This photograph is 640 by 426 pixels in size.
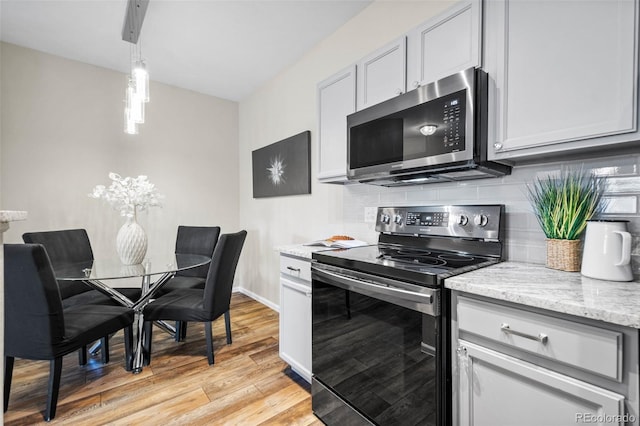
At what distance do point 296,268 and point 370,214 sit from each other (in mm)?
693

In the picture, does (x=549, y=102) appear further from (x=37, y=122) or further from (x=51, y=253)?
(x=37, y=122)

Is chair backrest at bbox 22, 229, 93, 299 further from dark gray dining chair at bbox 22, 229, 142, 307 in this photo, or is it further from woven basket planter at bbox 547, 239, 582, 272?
woven basket planter at bbox 547, 239, 582, 272

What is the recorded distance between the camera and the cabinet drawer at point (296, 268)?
1.87 meters

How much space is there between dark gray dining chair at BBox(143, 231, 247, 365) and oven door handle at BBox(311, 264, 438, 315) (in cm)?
82

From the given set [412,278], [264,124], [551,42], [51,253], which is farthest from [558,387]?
[264,124]

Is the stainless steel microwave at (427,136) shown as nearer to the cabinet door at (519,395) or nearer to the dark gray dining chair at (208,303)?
the cabinet door at (519,395)

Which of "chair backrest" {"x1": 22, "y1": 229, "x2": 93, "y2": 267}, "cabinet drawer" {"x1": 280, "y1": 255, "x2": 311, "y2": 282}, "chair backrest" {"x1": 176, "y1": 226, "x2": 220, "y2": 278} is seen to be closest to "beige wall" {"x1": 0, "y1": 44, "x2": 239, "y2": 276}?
"chair backrest" {"x1": 22, "y1": 229, "x2": 93, "y2": 267}

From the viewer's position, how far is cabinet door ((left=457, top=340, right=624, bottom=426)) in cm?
82

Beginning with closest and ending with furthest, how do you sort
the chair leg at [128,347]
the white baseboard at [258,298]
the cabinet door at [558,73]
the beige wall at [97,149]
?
the cabinet door at [558,73] < the chair leg at [128,347] < the beige wall at [97,149] < the white baseboard at [258,298]

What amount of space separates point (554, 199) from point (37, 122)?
417 centimetres

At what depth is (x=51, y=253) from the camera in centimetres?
242

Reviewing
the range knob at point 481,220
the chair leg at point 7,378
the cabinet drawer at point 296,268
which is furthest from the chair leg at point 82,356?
the range knob at point 481,220

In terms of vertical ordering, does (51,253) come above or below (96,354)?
above

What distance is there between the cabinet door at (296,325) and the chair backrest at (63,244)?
1924mm
